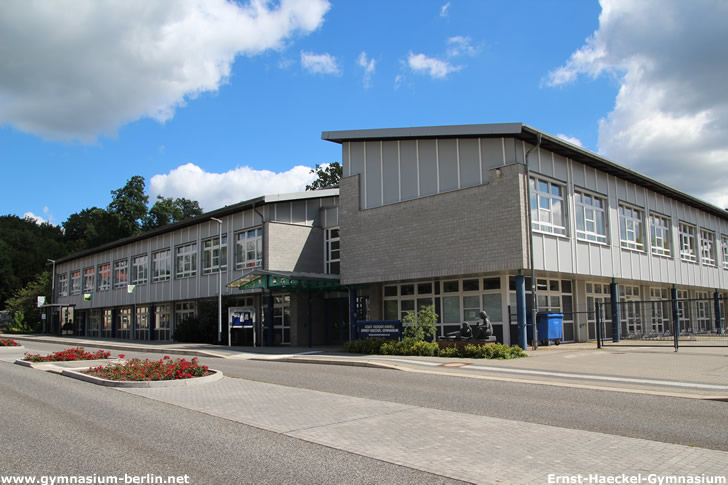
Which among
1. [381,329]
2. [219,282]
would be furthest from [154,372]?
[219,282]

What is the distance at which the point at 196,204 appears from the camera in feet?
323

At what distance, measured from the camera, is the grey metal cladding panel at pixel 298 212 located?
33188 millimetres

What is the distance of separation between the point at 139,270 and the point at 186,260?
855 centimetres

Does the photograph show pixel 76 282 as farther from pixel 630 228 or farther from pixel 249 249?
pixel 630 228

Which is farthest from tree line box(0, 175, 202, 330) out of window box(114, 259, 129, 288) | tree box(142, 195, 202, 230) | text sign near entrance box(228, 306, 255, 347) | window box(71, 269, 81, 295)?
text sign near entrance box(228, 306, 255, 347)

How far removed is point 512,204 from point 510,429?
14.0 meters

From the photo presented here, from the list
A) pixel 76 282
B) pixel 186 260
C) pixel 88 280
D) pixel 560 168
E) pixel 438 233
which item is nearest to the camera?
pixel 438 233

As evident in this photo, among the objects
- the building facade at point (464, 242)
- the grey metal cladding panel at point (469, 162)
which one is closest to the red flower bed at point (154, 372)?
the building facade at point (464, 242)

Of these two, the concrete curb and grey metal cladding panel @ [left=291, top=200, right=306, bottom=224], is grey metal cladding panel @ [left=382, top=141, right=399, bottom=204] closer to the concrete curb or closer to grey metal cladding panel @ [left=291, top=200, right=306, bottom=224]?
grey metal cladding panel @ [left=291, top=200, right=306, bottom=224]

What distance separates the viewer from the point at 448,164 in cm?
2369

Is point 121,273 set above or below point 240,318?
above

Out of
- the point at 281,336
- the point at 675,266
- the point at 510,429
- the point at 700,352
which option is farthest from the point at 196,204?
the point at 510,429

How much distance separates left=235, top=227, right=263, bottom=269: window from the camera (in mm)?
32625

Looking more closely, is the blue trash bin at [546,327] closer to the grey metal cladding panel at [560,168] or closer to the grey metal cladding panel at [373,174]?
the grey metal cladding panel at [560,168]
